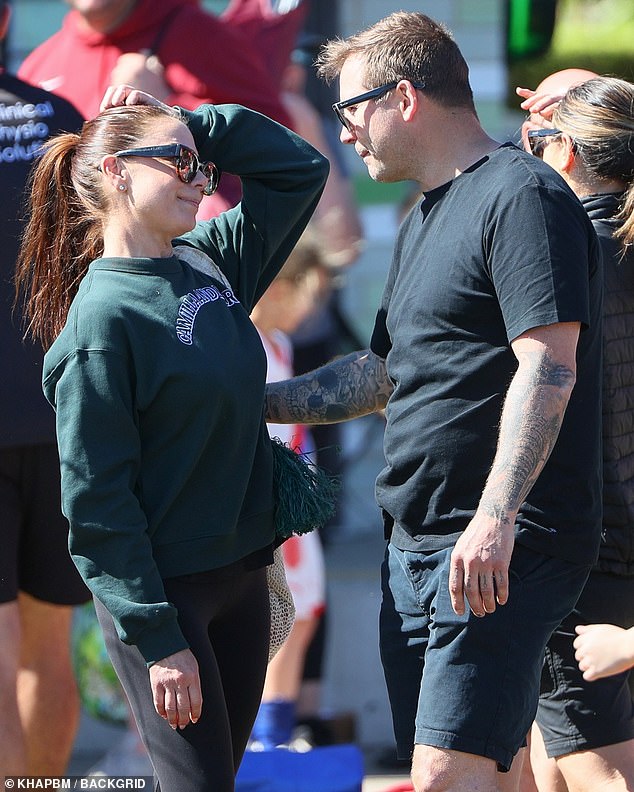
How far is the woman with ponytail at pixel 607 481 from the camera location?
2918 mm

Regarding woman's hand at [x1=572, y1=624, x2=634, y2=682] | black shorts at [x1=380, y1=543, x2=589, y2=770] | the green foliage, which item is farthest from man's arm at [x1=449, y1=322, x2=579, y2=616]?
the green foliage

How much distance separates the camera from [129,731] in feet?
15.3

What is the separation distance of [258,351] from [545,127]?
101cm

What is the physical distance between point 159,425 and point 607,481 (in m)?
1.04

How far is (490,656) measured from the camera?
2.50 m

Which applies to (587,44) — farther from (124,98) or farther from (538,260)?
(538,260)

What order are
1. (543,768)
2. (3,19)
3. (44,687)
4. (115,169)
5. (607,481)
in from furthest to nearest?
(3,19) → (44,687) → (543,768) → (607,481) → (115,169)

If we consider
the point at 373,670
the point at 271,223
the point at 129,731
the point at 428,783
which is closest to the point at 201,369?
the point at 271,223

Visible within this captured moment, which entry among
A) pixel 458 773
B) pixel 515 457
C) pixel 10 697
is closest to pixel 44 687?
pixel 10 697

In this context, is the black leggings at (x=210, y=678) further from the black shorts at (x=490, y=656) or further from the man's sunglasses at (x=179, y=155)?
the man's sunglasses at (x=179, y=155)

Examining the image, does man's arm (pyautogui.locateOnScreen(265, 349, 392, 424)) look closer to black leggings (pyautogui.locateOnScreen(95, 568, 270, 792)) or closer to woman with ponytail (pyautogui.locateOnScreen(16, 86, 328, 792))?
woman with ponytail (pyautogui.locateOnScreen(16, 86, 328, 792))

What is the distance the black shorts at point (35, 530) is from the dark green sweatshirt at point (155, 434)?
912mm

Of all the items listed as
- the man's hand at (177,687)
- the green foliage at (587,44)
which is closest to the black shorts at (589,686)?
the man's hand at (177,687)

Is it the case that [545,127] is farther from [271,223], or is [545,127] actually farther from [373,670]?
[373,670]
